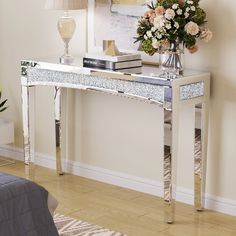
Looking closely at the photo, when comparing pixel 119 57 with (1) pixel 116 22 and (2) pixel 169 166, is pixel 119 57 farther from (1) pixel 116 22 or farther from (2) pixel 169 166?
(2) pixel 169 166

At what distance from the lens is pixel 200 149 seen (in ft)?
13.0

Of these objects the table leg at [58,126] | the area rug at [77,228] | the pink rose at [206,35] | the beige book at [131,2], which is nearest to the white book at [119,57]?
the beige book at [131,2]

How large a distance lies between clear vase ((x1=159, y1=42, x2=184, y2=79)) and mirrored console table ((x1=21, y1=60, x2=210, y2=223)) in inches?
2.5

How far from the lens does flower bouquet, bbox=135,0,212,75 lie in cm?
367

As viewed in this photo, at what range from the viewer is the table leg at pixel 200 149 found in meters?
3.93

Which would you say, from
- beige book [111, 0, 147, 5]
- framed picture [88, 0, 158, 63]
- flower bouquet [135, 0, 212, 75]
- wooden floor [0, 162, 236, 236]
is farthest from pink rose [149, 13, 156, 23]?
wooden floor [0, 162, 236, 236]

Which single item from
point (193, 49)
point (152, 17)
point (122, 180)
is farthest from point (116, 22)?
point (122, 180)

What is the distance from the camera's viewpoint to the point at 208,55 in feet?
12.9

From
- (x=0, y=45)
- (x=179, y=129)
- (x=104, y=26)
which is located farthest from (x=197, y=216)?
(x=0, y=45)

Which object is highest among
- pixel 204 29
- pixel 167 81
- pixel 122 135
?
pixel 204 29

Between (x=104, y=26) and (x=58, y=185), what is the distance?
3.87 ft

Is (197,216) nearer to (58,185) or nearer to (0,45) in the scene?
(58,185)

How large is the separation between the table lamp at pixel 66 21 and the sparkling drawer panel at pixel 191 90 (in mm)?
897

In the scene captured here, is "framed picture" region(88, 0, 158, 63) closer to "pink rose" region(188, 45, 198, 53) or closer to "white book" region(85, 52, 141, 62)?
"white book" region(85, 52, 141, 62)
